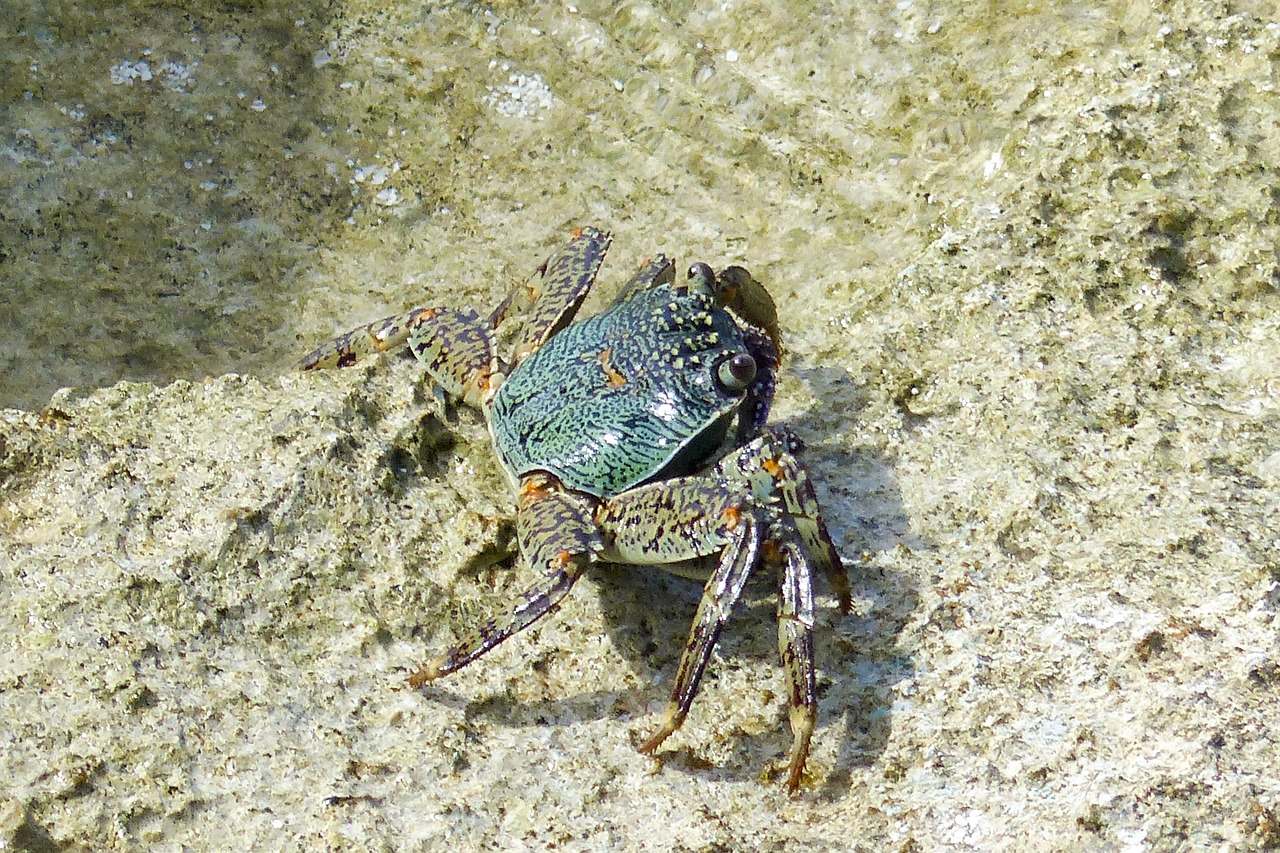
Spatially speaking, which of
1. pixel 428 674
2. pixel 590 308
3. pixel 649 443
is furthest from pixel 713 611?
pixel 590 308

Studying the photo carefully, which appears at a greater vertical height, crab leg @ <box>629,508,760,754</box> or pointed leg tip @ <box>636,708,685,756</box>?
crab leg @ <box>629,508,760,754</box>

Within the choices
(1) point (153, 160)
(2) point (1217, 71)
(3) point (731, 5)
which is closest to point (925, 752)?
(2) point (1217, 71)

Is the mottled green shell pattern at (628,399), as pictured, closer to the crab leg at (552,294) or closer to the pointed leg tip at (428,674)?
the crab leg at (552,294)

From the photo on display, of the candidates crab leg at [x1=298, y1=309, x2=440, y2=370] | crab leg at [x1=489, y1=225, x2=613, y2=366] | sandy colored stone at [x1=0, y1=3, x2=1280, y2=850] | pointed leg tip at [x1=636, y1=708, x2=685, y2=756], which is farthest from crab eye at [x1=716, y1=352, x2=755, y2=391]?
crab leg at [x1=298, y1=309, x2=440, y2=370]

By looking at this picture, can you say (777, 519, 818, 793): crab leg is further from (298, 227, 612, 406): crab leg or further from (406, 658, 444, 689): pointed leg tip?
(298, 227, 612, 406): crab leg

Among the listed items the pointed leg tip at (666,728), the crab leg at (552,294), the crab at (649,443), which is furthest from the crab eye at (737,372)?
the pointed leg tip at (666,728)
